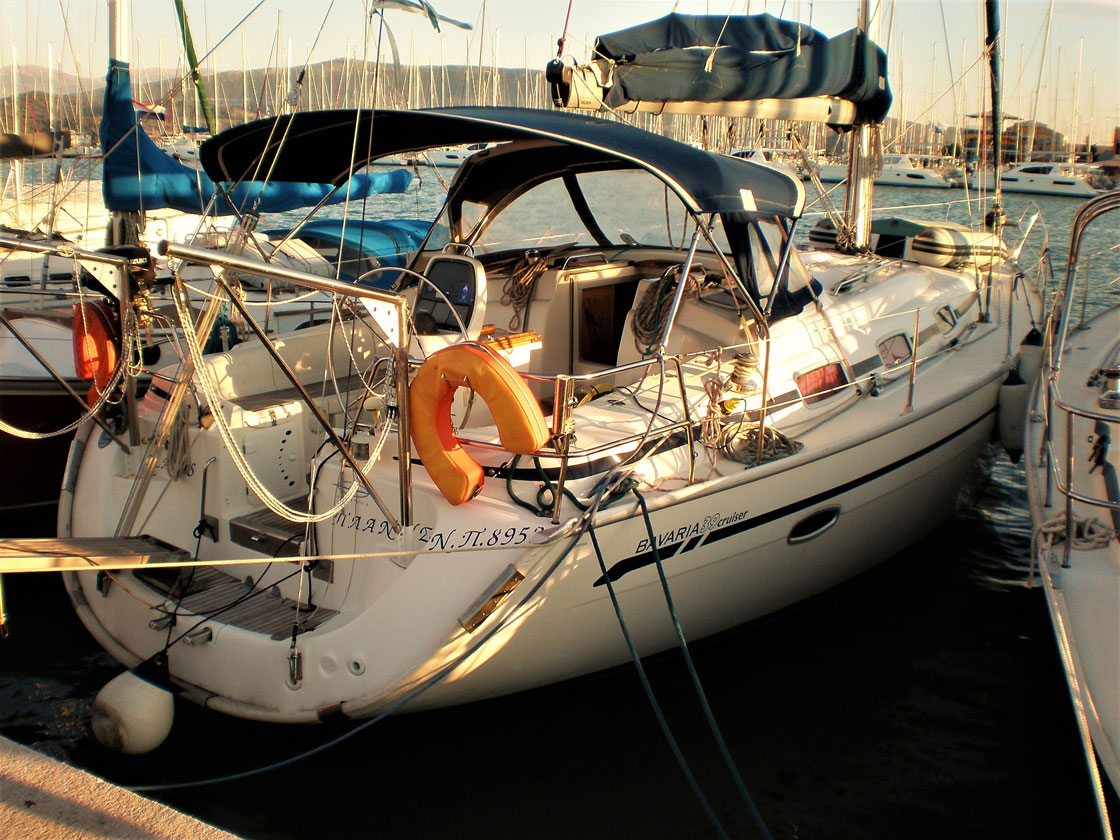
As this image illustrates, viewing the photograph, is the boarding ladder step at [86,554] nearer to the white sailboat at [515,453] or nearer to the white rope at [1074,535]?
the white sailboat at [515,453]

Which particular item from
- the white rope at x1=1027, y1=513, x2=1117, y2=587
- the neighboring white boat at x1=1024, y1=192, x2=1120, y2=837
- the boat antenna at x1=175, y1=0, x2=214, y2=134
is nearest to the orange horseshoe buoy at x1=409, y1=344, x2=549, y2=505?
the neighboring white boat at x1=1024, y1=192, x2=1120, y2=837

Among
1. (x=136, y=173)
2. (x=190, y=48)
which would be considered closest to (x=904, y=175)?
(x=190, y=48)

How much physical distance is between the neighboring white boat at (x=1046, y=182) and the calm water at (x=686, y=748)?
42.4 m

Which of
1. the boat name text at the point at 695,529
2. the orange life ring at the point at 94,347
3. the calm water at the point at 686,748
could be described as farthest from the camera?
the orange life ring at the point at 94,347

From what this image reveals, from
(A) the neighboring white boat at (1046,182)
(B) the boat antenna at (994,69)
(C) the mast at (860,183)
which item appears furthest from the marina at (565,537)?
(A) the neighboring white boat at (1046,182)

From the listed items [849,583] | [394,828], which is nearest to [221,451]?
[394,828]

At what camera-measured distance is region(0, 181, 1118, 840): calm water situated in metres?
3.88

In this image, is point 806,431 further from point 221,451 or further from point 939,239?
point 939,239

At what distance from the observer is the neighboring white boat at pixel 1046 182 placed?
41562 millimetres

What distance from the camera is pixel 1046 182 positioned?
138 feet

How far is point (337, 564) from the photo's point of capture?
14.0 feet

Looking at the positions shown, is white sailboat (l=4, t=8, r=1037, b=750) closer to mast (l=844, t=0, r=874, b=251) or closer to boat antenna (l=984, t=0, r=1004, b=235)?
mast (l=844, t=0, r=874, b=251)

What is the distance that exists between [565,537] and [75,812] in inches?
74.5

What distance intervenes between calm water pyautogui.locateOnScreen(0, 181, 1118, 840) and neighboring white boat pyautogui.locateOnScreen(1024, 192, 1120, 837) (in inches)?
30.7
